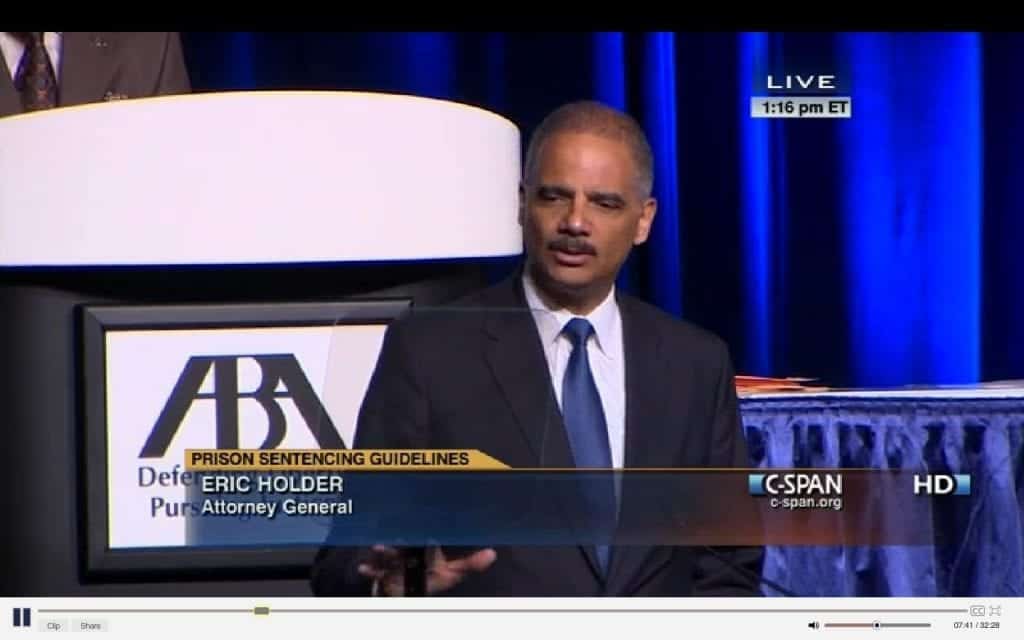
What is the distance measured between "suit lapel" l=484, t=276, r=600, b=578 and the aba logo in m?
0.19

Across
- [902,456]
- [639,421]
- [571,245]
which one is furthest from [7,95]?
[902,456]

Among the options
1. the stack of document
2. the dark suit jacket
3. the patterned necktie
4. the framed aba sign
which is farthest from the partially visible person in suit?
the stack of document

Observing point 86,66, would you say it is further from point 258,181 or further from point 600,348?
point 600,348

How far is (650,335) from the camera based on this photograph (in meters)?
1.42

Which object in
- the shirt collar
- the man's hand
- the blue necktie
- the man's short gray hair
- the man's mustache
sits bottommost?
the man's hand

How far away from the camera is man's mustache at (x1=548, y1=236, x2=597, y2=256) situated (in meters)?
1.41

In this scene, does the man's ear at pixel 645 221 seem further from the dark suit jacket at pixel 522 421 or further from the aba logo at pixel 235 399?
the aba logo at pixel 235 399

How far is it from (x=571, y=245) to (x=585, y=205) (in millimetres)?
46

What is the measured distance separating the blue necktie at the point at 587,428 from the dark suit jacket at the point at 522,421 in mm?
14

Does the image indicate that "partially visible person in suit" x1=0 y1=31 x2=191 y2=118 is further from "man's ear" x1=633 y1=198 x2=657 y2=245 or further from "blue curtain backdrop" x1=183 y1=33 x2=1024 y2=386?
"man's ear" x1=633 y1=198 x2=657 y2=245

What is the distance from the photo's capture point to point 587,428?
55.2 inches

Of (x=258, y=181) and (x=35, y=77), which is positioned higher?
(x=35, y=77)
